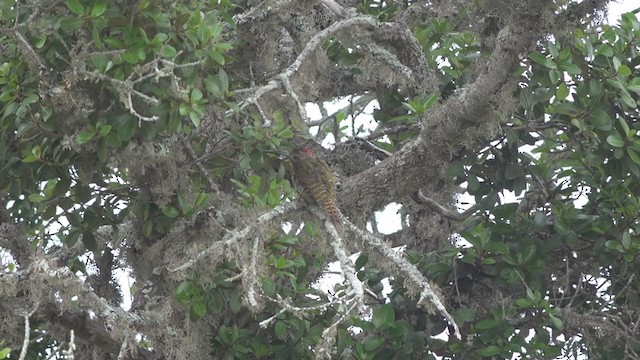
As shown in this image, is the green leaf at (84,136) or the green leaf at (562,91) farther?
the green leaf at (562,91)

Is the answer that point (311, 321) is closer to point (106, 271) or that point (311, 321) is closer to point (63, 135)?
point (106, 271)

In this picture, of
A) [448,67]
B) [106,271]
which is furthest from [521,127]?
[106,271]

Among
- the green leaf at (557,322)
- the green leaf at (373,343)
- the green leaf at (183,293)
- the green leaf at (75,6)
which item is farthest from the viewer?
the green leaf at (373,343)

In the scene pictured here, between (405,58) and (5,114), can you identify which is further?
(405,58)

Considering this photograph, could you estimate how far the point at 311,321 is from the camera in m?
4.52

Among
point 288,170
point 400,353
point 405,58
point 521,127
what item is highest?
point 405,58

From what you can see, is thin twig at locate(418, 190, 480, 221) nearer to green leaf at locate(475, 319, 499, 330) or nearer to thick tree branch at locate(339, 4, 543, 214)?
thick tree branch at locate(339, 4, 543, 214)

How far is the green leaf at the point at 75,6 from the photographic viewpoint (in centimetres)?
342

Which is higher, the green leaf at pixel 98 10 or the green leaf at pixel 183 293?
the green leaf at pixel 98 10

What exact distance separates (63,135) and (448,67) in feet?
5.82

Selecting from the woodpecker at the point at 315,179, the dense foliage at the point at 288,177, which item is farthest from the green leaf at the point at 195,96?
the woodpecker at the point at 315,179

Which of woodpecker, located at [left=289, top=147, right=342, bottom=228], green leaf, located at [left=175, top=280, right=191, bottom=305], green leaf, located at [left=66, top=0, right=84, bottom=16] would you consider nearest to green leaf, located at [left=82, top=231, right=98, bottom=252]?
green leaf, located at [left=175, top=280, right=191, bottom=305]

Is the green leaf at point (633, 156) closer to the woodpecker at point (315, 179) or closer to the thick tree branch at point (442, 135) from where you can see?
the thick tree branch at point (442, 135)

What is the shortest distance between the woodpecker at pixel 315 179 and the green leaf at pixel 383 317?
528 mm
